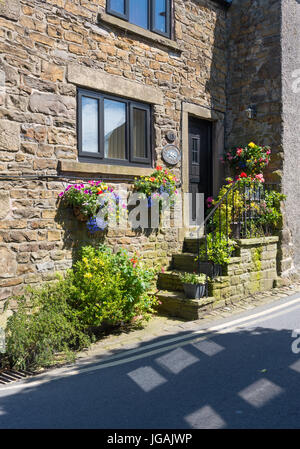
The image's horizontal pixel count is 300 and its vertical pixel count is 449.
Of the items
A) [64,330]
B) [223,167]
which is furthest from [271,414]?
[223,167]

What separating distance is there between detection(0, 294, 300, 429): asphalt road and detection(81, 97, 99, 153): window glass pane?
338 centimetres

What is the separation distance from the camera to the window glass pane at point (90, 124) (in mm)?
6723

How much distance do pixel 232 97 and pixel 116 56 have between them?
339cm

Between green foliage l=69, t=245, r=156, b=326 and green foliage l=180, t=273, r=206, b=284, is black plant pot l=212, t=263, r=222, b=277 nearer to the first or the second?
green foliage l=180, t=273, r=206, b=284

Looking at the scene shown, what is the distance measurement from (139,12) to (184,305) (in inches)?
214

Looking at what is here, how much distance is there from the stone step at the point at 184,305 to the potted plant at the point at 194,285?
10cm

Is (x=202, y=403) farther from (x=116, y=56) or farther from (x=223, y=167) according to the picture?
(x=223, y=167)

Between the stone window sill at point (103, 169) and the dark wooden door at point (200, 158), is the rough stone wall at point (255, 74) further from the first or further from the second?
the stone window sill at point (103, 169)

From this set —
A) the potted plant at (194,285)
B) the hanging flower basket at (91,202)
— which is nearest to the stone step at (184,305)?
the potted plant at (194,285)

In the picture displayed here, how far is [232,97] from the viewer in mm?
9422

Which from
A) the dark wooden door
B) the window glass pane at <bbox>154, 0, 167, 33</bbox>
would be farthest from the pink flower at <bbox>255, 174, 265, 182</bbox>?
the window glass pane at <bbox>154, 0, 167, 33</bbox>

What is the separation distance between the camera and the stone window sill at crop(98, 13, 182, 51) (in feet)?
22.6

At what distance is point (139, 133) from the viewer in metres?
7.68

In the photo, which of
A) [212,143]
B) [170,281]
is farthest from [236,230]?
[212,143]
